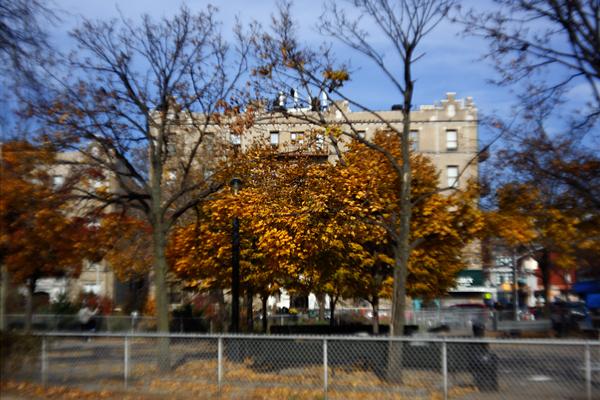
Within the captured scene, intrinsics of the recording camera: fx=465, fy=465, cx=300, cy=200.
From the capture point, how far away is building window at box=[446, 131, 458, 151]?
133 ft

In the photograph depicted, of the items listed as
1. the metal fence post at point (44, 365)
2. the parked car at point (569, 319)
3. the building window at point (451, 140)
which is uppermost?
the building window at point (451, 140)

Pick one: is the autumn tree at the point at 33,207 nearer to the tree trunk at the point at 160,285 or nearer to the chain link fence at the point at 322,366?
the tree trunk at the point at 160,285

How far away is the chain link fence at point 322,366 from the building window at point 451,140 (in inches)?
1376

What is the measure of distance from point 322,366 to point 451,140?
36.4 m

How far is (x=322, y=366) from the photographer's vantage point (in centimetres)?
752

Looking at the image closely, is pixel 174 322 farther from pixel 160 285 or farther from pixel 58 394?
pixel 58 394

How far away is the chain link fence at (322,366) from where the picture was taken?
21.6ft

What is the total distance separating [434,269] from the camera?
1873 centimetres

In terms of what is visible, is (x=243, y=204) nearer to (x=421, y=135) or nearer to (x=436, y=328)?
(x=436, y=328)

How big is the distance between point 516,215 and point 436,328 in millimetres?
9973

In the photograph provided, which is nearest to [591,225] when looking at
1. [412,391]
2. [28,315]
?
[412,391]

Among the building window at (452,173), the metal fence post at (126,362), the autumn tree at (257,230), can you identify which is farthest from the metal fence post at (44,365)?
the building window at (452,173)

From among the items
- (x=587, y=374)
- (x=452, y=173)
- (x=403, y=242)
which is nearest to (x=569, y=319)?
(x=452, y=173)

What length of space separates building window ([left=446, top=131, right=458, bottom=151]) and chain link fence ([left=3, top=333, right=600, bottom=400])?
3496 centimetres
